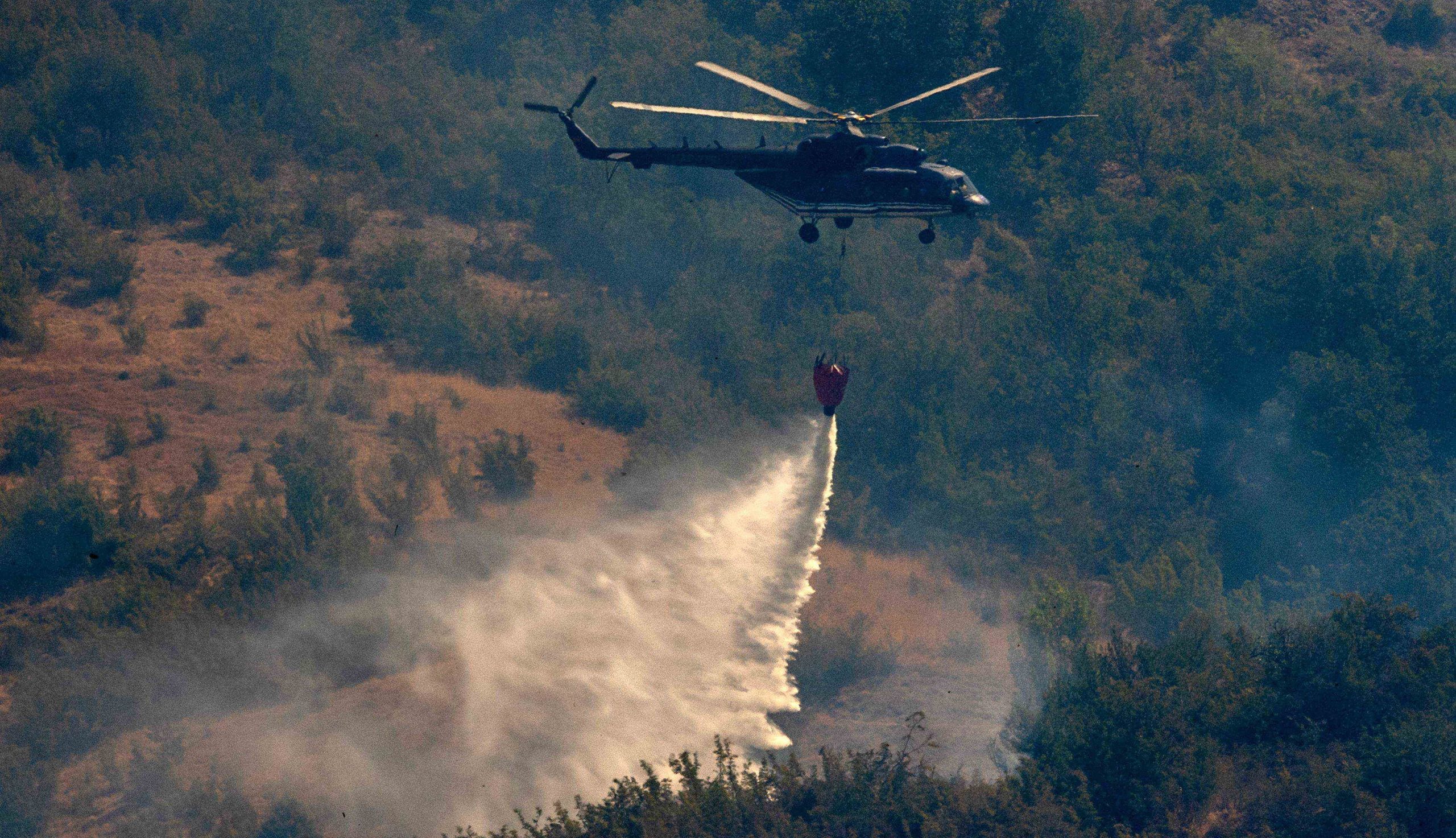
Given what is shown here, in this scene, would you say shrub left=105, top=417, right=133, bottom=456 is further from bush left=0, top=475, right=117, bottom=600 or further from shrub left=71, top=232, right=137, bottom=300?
shrub left=71, top=232, right=137, bottom=300

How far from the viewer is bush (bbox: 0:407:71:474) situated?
37125mm

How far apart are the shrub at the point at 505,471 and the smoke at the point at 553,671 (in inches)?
144

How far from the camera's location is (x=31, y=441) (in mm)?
37406

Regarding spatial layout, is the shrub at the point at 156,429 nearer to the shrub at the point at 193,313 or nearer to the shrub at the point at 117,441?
the shrub at the point at 117,441

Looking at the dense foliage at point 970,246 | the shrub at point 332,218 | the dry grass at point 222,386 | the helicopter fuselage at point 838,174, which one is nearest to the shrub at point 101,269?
the dry grass at point 222,386

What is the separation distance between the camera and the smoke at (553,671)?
Answer: 30688 mm

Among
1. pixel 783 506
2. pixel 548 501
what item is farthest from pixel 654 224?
pixel 783 506

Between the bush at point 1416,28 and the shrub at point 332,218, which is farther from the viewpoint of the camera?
the bush at point 1416,28

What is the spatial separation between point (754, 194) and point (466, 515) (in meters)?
24.8

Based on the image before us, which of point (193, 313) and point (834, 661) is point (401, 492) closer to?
point (193, 313)

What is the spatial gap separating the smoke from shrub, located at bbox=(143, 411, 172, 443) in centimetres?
1043

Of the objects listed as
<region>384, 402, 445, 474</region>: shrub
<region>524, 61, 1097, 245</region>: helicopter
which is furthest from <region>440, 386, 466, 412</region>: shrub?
<region>524, 61, 1097, 245</region>: helicopter

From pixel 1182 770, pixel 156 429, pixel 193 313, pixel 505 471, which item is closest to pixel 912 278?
pixel 505 471

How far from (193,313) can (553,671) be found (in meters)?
22.1
